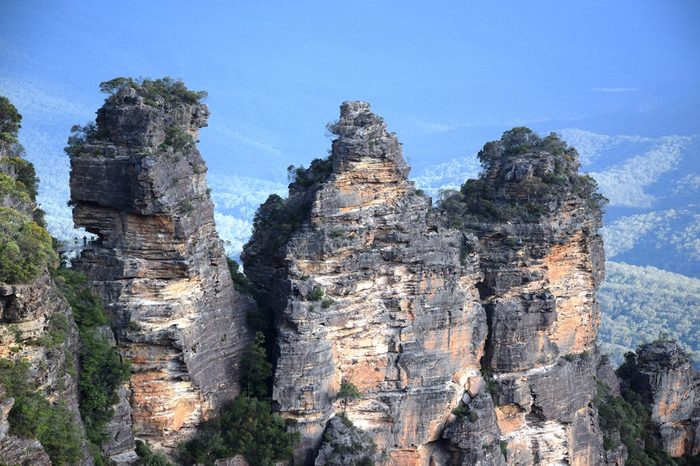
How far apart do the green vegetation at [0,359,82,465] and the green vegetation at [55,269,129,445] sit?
3.78m

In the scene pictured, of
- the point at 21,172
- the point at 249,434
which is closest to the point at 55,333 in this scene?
the point at 21,172

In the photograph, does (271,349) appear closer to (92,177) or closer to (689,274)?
(92,177)

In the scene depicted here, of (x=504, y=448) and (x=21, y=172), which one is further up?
(x=21, y=172)

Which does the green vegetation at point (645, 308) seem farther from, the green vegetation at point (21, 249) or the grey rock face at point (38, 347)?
the green vegetation at point (21, 249)

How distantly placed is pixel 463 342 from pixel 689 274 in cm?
7508

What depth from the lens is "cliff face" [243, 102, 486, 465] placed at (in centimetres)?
3972

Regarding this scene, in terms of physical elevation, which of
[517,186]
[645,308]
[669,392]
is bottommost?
[669,392]

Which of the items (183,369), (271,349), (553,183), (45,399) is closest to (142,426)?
(183,369)

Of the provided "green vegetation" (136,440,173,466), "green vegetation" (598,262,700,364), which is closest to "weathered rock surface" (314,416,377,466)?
"green vegetation" (136,440,173,466)

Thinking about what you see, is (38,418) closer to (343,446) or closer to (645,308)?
(343,446)

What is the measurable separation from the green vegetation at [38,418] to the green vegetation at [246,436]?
8.39 metres

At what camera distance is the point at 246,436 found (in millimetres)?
38906

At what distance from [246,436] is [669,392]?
26.0 metres

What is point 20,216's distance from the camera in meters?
31.9
